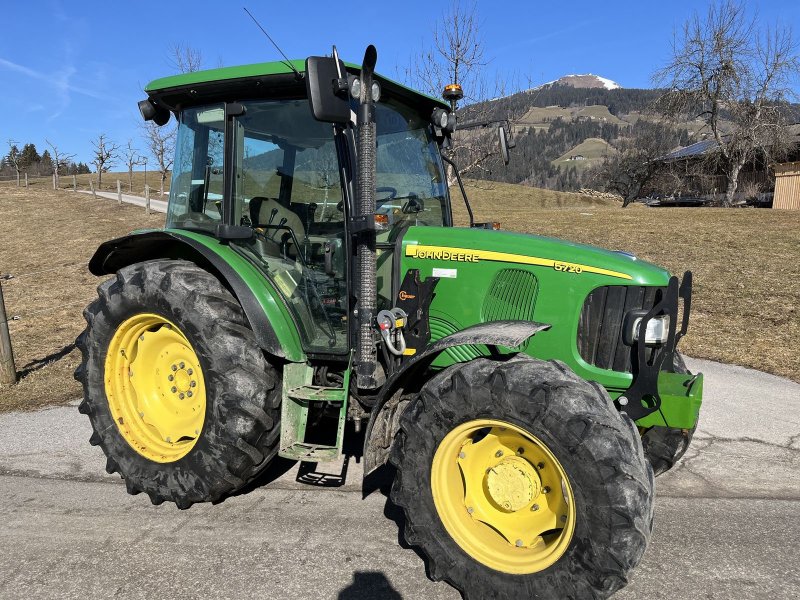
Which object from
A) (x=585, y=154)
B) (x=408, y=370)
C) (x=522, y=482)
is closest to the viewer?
(x=522, y=482)

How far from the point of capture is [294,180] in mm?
3668

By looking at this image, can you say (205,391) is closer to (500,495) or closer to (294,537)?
(294,537)

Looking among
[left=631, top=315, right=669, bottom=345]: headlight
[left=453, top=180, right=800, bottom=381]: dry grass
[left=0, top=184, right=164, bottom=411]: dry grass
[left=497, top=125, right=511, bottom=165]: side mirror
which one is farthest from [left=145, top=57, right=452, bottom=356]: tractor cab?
[left=453, top=180, right=800, bottom=381]: dry grass

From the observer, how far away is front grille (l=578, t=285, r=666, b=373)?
10.2ft

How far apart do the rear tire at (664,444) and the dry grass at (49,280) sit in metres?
4.90

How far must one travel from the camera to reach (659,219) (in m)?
18.8

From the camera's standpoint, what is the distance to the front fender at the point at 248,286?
3400 millimetres

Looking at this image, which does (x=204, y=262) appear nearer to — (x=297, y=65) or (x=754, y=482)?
(x=297, y=65)

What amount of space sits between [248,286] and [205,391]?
2.08ft

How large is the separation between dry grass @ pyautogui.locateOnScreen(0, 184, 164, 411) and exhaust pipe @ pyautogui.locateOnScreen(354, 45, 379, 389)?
12.4 ft

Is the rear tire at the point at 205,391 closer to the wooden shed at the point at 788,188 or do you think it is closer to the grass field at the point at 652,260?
the grass field at the point at 652,260

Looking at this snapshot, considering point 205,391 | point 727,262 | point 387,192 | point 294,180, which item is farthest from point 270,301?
point 727,262

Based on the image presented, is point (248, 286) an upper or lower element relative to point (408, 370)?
upper

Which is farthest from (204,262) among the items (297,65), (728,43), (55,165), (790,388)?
(55,165)
